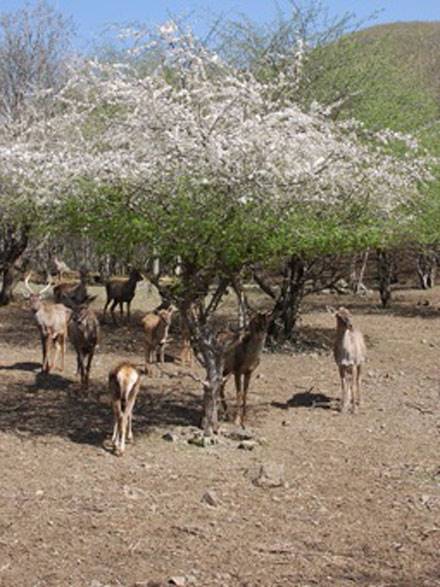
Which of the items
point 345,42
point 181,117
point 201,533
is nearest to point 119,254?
point 181,117

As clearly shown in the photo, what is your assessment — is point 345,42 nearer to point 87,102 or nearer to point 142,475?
point 87,102

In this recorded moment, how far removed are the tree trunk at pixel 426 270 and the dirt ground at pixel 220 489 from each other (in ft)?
52.2

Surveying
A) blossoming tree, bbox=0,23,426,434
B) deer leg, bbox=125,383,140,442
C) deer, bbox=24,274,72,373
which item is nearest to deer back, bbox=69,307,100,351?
deer, bbox=24,274,72,373

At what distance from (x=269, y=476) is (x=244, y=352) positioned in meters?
2.13

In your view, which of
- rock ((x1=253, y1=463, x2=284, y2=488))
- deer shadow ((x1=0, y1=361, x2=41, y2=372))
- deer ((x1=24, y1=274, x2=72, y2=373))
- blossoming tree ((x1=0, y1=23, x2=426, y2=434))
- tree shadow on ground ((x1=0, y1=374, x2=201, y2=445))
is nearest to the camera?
rock ((x1=253, y1=463, x2=284, y2=488))

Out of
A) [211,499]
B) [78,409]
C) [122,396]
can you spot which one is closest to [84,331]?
[78,409]

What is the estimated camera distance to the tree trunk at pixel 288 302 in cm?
1532

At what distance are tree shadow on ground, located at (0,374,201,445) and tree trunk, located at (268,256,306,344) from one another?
4186 millimetres

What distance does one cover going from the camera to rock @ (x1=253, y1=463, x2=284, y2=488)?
7789 millimetres

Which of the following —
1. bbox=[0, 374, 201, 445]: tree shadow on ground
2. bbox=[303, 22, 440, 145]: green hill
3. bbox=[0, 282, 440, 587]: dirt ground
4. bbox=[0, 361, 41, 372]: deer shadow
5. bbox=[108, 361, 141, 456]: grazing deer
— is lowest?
bbox=[0, 282, 440, 587]: dirt ground

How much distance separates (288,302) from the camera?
15836mm

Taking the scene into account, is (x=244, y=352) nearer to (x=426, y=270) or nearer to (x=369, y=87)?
(x=369, y=87)

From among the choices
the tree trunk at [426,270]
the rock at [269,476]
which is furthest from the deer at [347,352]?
the tree trunk at [426,270]

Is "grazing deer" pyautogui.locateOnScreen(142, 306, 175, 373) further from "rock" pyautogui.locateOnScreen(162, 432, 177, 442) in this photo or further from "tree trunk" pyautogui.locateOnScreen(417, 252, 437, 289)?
"tree trunk" pyautogui.locateOnScreen(417, 252, 437, 289)
